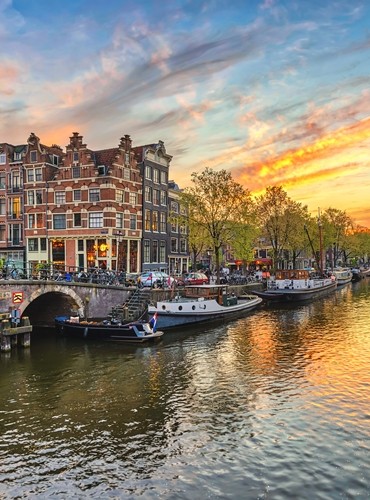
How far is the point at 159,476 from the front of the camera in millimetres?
12430

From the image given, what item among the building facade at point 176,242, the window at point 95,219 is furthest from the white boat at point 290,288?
the window at point 95,219

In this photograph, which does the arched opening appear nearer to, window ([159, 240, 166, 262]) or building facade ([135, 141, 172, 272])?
building facade ([135, 141, 172, 272])

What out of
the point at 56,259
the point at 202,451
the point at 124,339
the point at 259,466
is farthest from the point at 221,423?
the point at 56,259

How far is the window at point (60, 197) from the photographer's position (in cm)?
5426

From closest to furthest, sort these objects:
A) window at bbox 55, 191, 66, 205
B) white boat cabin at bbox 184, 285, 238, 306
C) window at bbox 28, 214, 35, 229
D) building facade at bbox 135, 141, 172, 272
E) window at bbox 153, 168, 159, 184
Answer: white boat cabin at bbox 184, 285, 238, 306 → window at bbox 55, 191, 66, 205 → window at bbox 28, 214, 35, 229 → building facade at bbox 135, 141, 172, 272 → window at bbox 153, 168, 159, 184

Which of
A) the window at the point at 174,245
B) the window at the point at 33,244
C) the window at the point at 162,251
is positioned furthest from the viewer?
the window at the point at 174,245

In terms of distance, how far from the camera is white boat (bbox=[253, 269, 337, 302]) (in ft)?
178

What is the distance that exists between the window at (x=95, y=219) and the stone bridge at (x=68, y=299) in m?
16.3

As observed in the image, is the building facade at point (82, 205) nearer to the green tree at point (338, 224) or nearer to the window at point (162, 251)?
the window at point (162, 251)

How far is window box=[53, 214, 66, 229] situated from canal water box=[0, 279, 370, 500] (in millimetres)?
27850

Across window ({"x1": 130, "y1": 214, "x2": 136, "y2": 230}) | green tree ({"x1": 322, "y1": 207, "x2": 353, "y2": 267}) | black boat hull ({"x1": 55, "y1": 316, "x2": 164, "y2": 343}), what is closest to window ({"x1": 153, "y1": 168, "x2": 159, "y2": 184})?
window ({"x1": 130, "y1": 214, "x2": 136, "y2": 230})

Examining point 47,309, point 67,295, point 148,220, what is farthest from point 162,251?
point 67,295

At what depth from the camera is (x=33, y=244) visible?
5681 cm

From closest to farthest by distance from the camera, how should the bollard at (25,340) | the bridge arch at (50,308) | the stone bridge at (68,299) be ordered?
the bollard at (25,340) → the stone bridge at (68,299) → the bridge arch at (50,308)
